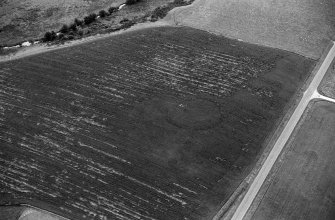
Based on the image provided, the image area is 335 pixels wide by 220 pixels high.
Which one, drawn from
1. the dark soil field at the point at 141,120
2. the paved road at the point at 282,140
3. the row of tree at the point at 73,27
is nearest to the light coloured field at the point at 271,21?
the dark soil field at the point at 141,120

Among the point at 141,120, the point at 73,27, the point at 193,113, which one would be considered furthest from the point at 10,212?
the point at 73,27

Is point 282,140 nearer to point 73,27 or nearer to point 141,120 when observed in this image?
point 141,120

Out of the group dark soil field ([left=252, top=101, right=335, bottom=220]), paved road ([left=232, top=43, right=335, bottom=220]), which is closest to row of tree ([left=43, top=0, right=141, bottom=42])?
paved road ([left=232, top=43, right=335, bottom=220])

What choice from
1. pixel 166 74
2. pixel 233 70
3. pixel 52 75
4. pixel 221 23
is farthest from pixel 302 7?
pixel 52 75

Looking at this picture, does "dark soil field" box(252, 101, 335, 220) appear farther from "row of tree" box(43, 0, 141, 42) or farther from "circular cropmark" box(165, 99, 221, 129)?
"row of tree" box(43, 0, 141, 42)

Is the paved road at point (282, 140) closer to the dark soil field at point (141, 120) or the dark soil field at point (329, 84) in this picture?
the dark soil field at point (329, 84)

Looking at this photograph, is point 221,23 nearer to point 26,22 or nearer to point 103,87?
point 103,87
